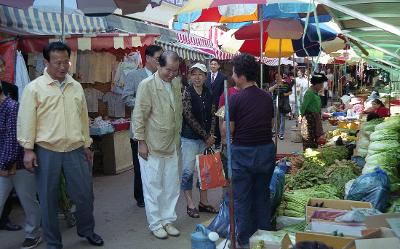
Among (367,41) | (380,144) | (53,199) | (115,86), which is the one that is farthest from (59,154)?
(115,86)

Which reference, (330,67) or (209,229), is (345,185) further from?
(330,67)

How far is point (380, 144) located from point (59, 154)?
4.00 metres

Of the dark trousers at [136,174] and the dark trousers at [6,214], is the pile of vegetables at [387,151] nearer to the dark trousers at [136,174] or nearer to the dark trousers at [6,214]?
the dark trousers at [136,174]

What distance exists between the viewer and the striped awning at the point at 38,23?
7566 mm

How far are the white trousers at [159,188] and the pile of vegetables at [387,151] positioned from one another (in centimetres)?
231

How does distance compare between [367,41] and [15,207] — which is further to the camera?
[15,207]

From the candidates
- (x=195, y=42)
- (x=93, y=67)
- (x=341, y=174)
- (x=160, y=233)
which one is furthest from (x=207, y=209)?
(x=195, y=42)

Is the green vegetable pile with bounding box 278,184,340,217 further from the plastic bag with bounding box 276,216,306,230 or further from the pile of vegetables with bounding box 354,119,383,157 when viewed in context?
the pile of vegetables with bounding box 354,119,383,157

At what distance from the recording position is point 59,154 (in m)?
4.35

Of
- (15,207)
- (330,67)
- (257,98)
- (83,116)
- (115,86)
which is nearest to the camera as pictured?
(257,98)

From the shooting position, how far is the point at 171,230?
515 cm

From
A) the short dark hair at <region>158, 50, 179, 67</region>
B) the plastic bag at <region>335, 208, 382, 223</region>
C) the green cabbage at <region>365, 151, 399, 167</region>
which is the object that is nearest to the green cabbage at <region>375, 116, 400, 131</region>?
the green cabbage at <region>365, 151, 399, 167</region>

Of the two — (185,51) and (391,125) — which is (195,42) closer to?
(185,51)

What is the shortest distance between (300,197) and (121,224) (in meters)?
2.23
